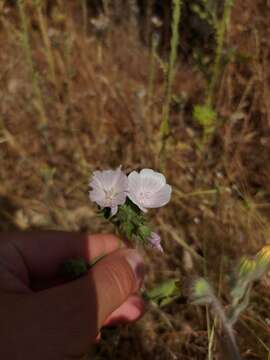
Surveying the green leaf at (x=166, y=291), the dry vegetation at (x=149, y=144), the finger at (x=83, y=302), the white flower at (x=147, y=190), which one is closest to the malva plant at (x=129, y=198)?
the white flower at (x=147, y=190)

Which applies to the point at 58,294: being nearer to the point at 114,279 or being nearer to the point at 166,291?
the point at 114,279

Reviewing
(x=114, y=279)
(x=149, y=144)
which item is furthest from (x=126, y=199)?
(x=149, y=144)

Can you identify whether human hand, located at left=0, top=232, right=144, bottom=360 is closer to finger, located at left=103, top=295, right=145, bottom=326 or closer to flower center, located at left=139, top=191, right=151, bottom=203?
finger, located at left=103, top=295, right=145, bottom=326

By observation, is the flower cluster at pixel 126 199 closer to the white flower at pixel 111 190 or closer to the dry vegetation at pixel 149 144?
the white flower at pixel 111 190

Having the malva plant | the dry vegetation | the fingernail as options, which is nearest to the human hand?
the fingernail

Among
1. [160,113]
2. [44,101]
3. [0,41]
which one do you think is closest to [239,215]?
[160,113]

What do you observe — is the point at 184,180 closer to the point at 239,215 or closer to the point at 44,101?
the point at 239,215

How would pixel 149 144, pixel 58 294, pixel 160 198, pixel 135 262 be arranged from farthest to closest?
pixel 149 144 → pixel 135 262 → pixel 160 198 → pixel 58 294
